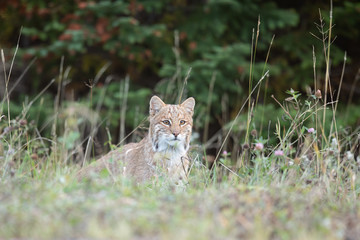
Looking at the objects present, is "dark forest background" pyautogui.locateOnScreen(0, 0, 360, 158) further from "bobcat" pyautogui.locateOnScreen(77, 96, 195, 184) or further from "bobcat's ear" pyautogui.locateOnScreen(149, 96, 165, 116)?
"bobcat" pyautogui.locateOnScreen(77, 96, 195, 184)

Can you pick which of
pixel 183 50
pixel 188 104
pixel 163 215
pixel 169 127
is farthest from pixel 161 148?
pixel 183 50

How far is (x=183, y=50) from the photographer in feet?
32.5

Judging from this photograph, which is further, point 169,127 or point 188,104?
point 188,104

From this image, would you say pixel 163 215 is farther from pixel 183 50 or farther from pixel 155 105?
pixel 183 50

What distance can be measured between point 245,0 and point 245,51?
1.02m

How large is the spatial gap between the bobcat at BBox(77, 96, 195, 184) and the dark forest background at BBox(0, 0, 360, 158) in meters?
2.53

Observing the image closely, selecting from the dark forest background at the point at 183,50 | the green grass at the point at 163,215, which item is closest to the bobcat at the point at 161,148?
the green grass at the point at 163,215

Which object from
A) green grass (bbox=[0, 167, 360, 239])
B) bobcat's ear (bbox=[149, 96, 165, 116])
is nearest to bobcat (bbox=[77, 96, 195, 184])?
bobcat's ear (bbox=[149, 96, 165, 116])

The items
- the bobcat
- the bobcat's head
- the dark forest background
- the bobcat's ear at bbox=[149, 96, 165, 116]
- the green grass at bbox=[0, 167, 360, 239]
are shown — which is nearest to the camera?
the green grass at bbox=[0, 167, 360, 239]

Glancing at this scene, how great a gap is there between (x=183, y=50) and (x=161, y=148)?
4.59 metres

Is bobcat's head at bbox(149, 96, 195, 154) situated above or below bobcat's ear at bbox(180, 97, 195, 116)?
below

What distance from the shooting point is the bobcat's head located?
220 inches

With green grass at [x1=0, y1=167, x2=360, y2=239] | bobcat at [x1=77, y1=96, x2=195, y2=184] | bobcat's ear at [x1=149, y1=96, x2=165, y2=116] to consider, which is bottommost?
bobcat at [x1=77, y1=96, x2=195, y2=184]

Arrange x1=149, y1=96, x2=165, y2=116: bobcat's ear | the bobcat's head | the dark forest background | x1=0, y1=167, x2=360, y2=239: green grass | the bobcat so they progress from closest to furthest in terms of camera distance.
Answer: x1=0, y1=167, x2=360, y2=239: green grass < the bobcat < the bobcat's head < x1=149, y1=96, x2=165, y2=116: bobcat's ear < the dark forest background
